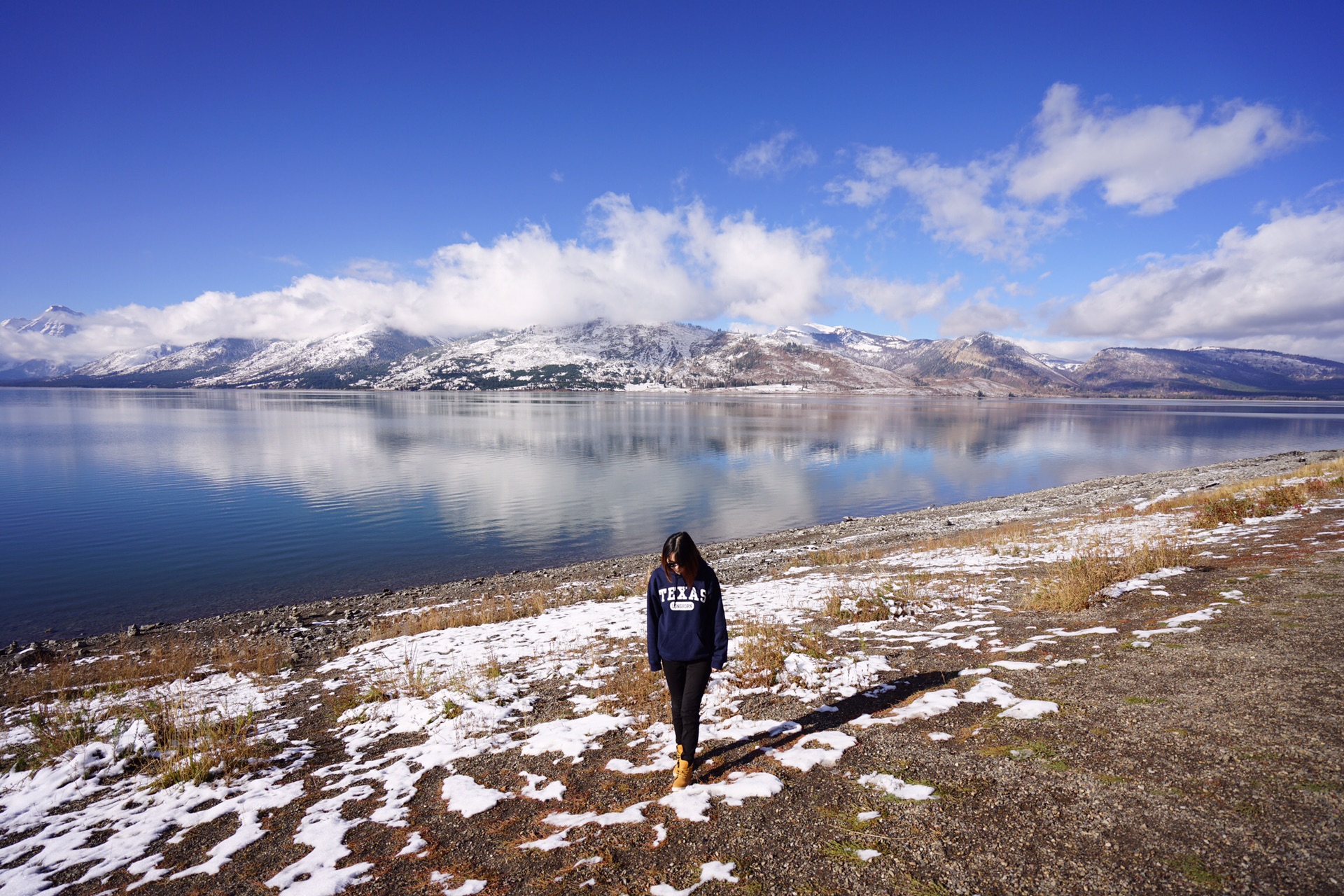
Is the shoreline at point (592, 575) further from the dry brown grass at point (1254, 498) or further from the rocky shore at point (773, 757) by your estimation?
the dry brown grass at point (1254, 498)

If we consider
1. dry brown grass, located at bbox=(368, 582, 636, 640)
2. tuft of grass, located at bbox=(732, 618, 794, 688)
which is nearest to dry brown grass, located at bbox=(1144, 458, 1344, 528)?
tuft of grass, located at bbox=(732, 618, 794, 688)

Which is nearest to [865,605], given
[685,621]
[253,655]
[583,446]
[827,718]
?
[827,718]

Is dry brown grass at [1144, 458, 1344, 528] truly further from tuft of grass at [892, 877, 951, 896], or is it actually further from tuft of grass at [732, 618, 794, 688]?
tuft of grass at [892, 877, 951, 896]

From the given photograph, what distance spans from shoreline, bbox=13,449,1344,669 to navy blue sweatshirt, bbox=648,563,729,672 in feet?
37.0

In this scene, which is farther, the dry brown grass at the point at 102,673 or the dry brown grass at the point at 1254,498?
the dry brown grass at the point at 1254,498

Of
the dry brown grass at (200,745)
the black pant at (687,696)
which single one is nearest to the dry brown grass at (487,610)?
the dry brown grass at (200,745)

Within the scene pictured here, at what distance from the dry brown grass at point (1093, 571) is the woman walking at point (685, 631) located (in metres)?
8.90

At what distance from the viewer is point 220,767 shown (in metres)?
8.01

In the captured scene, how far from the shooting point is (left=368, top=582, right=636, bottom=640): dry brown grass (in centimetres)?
1672

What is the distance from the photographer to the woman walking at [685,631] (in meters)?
7.00

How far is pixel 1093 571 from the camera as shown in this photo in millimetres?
13047

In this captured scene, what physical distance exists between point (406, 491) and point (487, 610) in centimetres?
3012

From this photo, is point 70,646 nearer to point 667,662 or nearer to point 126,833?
point 126,833

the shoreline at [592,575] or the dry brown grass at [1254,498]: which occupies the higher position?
the dry brown grass at [1254,498]
